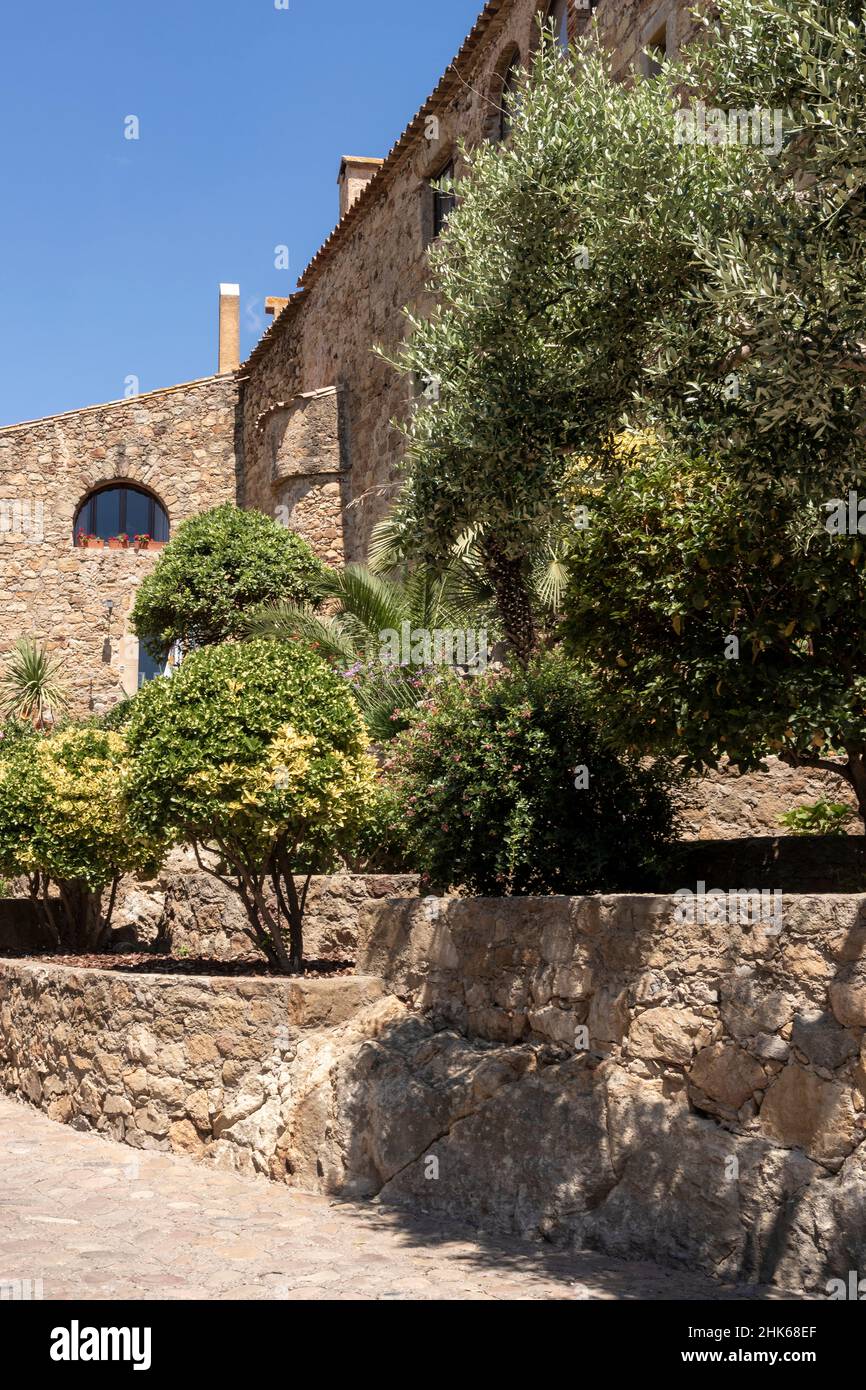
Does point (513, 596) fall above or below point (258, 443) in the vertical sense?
below

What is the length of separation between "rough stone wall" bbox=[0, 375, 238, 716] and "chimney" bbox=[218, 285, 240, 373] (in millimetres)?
4000

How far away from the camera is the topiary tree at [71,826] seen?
40.5ft

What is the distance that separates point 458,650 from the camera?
43.7 feet

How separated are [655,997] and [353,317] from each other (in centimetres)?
1757

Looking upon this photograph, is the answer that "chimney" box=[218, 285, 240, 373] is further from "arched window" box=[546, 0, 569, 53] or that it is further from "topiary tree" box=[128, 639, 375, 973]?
"topiary tree" box=[128, 639, 375, 973]

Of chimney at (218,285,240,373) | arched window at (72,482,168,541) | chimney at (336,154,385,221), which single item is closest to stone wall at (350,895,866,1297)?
arched window at (72,482,168,541)

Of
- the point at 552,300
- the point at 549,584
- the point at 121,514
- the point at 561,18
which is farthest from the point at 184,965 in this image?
the point at 121,514

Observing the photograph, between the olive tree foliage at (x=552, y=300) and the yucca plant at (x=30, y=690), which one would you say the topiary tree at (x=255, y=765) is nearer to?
the olive tree foliage at (x=552, y=300)

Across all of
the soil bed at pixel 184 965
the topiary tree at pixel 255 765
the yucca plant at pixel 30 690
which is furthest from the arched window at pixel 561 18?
the yucca plant at pixel 30 690

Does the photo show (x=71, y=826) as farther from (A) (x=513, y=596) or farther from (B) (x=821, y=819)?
(B) (x=821, y=819)

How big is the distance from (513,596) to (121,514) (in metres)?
18.4

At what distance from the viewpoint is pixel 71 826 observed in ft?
40.5

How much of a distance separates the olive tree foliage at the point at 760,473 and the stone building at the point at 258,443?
12725mm

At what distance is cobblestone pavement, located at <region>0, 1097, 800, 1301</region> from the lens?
222 inches
